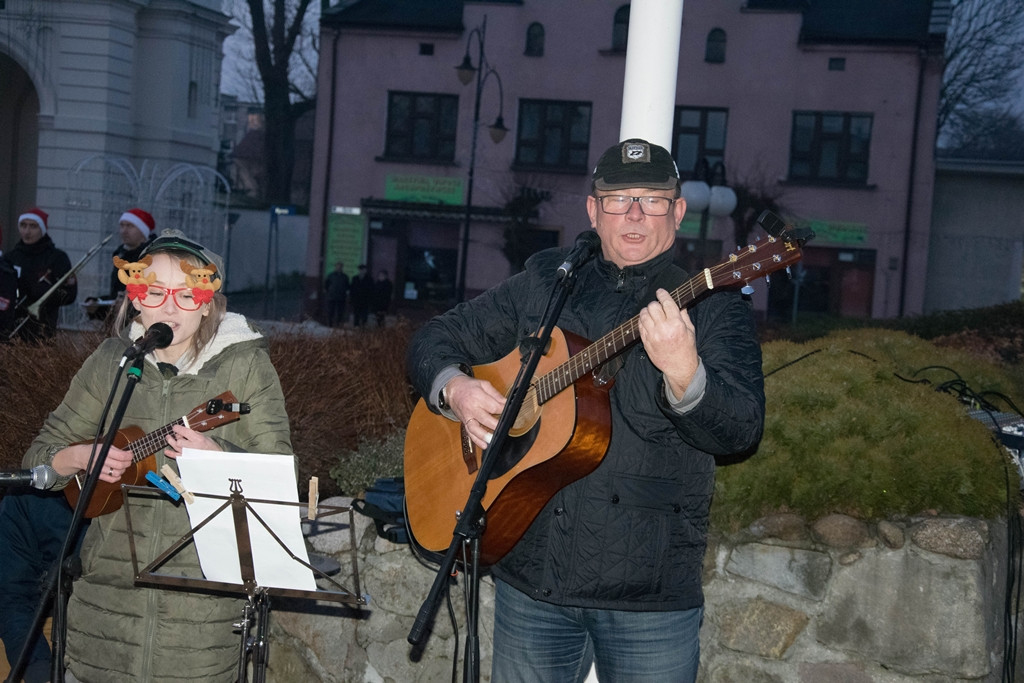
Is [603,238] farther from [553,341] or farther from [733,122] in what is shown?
[733,122]

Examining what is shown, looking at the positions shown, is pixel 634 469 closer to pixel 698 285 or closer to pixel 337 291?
pixel 698 285

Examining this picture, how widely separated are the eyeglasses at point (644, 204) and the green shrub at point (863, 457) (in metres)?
1.56

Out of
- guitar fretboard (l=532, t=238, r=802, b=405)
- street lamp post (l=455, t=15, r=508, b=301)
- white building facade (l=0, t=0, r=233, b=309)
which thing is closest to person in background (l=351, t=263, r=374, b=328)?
street lamp post (l=455, t=15, r=508, b=301)

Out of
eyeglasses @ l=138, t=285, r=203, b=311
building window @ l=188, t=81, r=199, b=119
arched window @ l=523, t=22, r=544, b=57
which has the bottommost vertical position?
eyeglasses @ l=138, t=285, r=203, b=311

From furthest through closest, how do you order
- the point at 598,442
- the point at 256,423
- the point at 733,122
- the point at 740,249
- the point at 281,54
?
the point at 281,54 → the point at 733,122 → the point at 256,423 → the point at 598,442 → the point at 740,249

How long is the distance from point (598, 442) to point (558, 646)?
0.63 m

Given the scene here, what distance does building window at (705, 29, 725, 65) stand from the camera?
25.7 meters

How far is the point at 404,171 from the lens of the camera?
1059 inches

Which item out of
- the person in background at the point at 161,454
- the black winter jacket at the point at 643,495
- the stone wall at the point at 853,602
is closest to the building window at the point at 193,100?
the stone wall at the point at 853,602

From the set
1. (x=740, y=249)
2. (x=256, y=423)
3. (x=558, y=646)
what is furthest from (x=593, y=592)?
(x=256, y=423)

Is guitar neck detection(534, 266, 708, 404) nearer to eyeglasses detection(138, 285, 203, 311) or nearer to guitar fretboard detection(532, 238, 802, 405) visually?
guitar fretboard detection(532, 238, 802, 405)

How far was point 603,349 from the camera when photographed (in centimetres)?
281

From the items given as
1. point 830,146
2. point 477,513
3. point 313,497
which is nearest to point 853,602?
point 477,513

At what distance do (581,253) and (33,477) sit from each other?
1.71m
